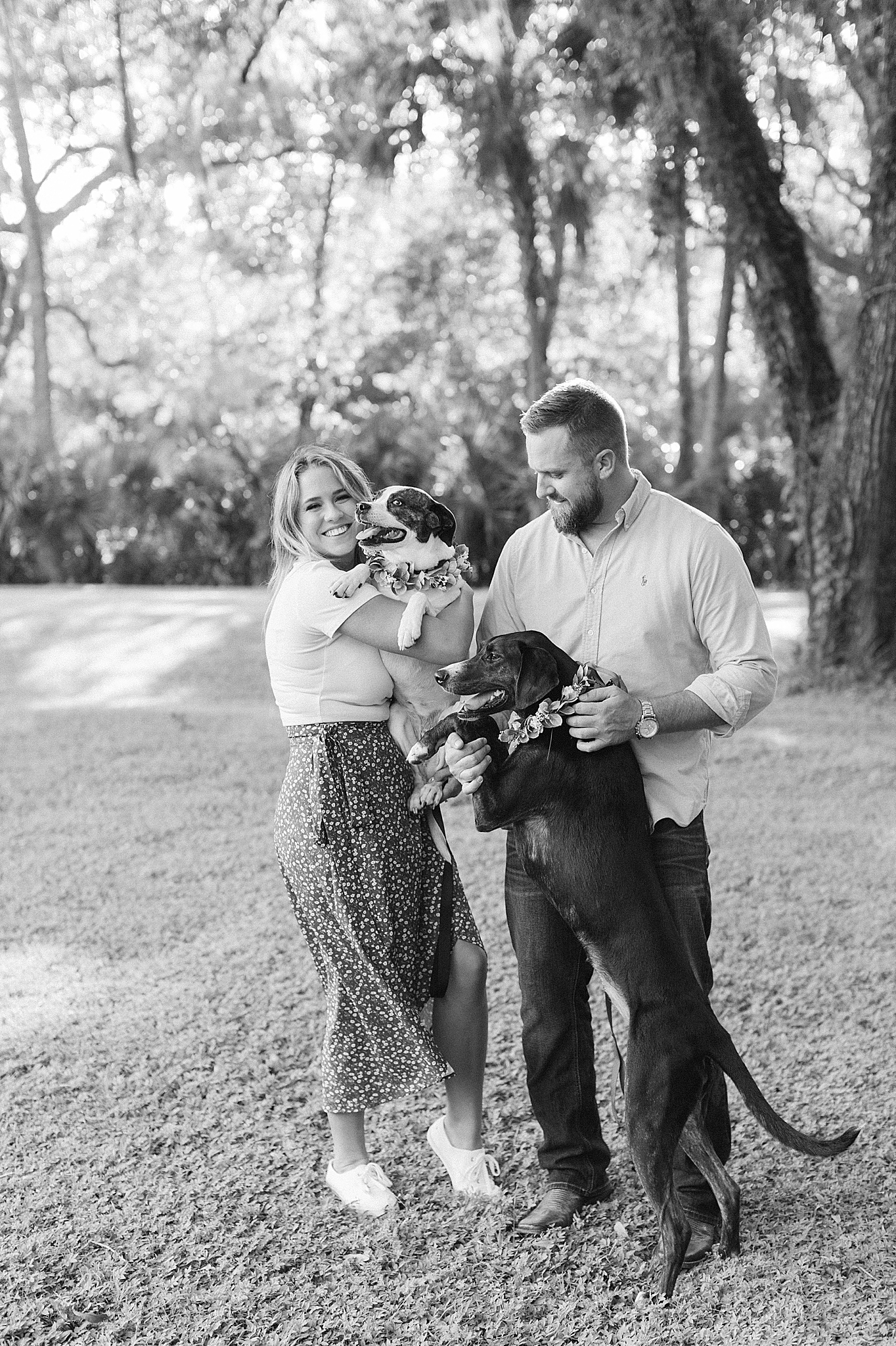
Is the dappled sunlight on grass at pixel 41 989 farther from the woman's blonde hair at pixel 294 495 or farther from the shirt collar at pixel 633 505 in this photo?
the shirt collar at pixel 633 505

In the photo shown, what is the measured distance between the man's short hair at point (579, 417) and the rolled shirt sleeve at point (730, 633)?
346 millimetres

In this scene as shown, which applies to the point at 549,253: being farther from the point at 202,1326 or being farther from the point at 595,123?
the point at 202,1326

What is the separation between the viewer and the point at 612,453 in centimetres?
292

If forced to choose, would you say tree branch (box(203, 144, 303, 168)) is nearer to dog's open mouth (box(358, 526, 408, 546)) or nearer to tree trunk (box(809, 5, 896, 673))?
tree trunk (box(809, 5, 896, 673))

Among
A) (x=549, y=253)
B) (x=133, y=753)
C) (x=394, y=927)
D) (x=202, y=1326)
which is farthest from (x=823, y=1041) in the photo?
(x=549, y=253)

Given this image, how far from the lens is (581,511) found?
2924mm

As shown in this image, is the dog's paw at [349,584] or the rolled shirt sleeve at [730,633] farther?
the dog's paw at [349,584]

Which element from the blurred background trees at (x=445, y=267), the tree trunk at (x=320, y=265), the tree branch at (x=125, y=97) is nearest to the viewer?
the tree branch at (x=125, y=97)

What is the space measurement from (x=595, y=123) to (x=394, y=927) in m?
14.4

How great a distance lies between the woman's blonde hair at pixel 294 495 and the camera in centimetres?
320

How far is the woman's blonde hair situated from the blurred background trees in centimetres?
678

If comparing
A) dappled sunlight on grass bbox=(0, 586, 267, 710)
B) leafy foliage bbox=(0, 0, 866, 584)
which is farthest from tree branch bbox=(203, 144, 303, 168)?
dappled sunlight on grass bbox=(0, 586, 267, 710)

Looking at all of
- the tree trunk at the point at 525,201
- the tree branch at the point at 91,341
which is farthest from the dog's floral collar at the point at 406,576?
the tree branch at the point at 91,341

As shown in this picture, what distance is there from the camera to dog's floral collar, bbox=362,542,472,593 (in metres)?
3.11
